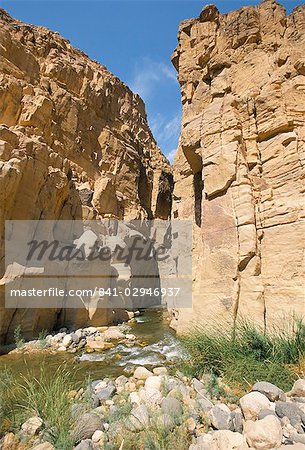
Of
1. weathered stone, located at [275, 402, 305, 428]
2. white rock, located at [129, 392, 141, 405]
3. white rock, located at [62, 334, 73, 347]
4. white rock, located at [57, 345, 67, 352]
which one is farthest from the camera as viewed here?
white rock, located at [62, 334, 73, 347]

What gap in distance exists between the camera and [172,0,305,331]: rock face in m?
7.65

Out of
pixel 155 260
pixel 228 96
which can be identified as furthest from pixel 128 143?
pixel 228 96

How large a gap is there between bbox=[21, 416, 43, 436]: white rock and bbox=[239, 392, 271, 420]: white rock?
2.87 m

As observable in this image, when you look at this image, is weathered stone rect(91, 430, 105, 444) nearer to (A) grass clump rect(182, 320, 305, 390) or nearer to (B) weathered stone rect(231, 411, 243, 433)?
(B) weathered stone rect(231, 411, 243, 433)

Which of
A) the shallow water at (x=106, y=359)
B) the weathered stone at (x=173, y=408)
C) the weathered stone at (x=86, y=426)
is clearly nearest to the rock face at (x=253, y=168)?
the shallow water at (x=106, y=359)

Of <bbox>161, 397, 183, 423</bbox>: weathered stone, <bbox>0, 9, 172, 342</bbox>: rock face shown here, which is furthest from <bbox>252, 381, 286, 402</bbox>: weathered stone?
<bbox>0, 9, 172, 342</bbox>: rock face

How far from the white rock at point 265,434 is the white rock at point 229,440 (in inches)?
3.1

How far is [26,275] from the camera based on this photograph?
10781mm

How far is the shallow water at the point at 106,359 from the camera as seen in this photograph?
7.43m

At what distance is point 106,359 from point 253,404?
608 centimetres

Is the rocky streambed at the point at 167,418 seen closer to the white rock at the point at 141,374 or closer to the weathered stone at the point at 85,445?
the weathered stone at the point at 85,445

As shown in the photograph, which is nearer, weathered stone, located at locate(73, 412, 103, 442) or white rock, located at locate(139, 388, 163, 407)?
weathered stone, located at locate(73, 412, 103, 442)

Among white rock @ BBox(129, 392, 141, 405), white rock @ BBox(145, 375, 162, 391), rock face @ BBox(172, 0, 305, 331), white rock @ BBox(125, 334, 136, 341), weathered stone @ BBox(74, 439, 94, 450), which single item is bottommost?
white rock @ BBox(125, 334, 136, 341)

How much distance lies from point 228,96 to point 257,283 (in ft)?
22.8
